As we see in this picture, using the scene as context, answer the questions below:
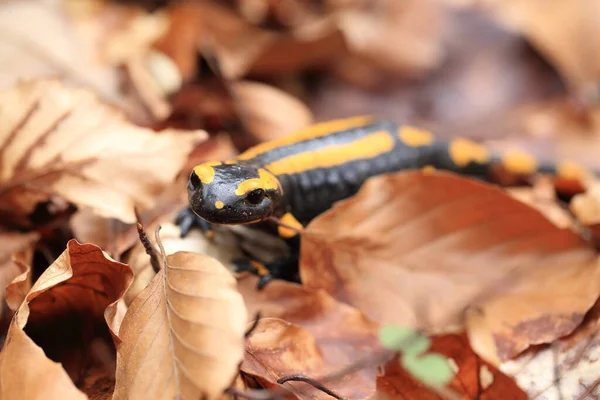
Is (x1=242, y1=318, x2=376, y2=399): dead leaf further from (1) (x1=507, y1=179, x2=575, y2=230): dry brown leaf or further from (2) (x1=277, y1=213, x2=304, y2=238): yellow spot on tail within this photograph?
(1) (x1=507, y1=179, x2=575, y2=230): dry brown leaf

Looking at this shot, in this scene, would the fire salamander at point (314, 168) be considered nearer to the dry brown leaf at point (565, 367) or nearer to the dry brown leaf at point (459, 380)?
the dry brown leaf at point (459, 380)

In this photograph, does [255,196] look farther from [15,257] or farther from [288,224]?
[15,257]

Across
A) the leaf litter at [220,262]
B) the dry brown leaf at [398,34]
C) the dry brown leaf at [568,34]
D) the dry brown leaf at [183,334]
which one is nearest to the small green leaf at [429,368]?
the leaf litter at [220,262]

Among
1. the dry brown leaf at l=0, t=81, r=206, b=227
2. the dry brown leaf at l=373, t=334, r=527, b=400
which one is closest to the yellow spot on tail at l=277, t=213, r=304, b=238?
the dry brown leaf at l=0, t=81, r=206, b=227

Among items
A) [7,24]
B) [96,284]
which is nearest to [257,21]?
[7,24]

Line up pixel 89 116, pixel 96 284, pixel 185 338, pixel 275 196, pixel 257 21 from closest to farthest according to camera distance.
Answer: pixel 185 338, pixel 96 284, pixel 89 116, pixel 275 196, pixel 257 21

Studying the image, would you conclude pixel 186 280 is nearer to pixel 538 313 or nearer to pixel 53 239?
pixel 53 239
